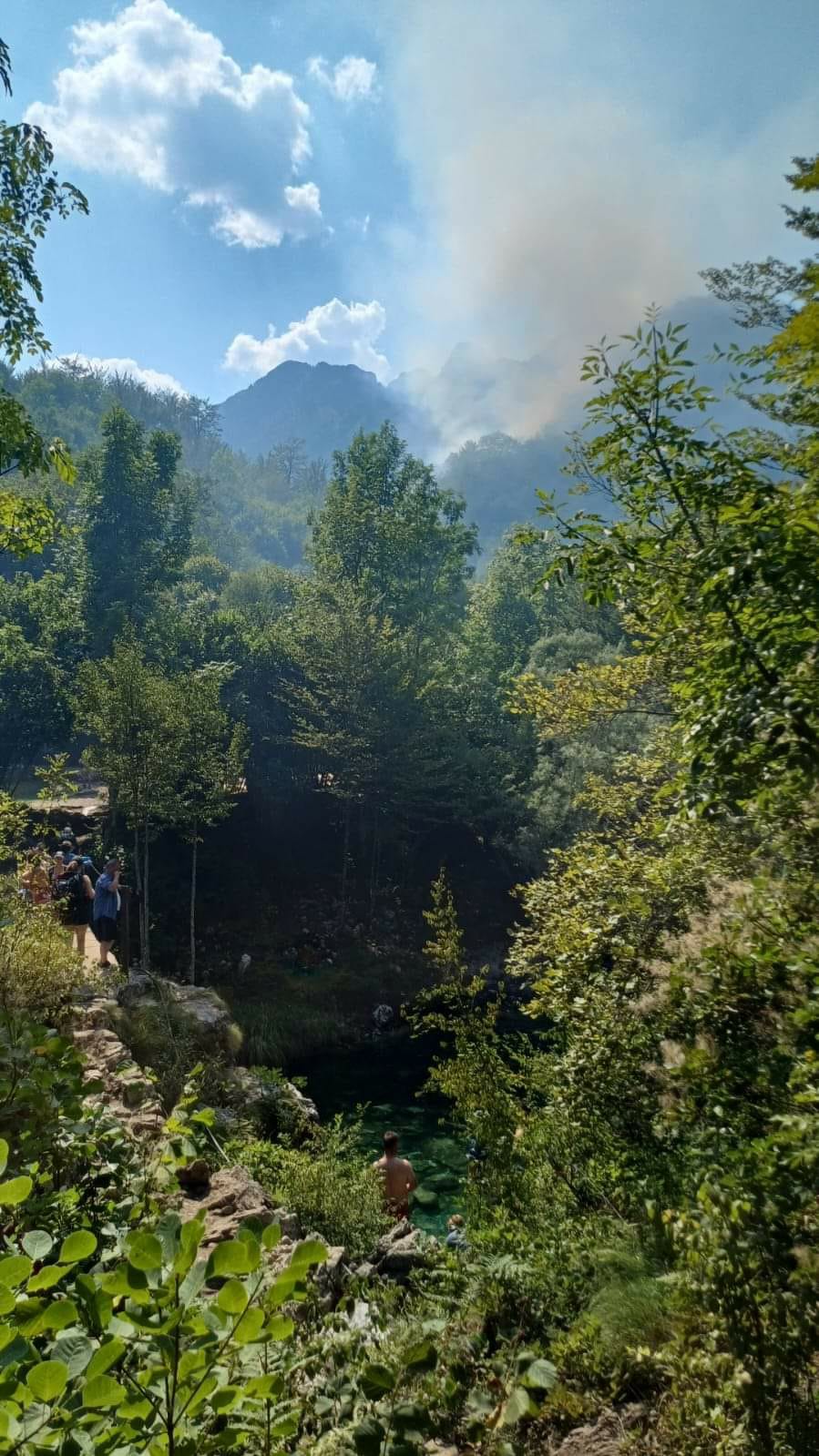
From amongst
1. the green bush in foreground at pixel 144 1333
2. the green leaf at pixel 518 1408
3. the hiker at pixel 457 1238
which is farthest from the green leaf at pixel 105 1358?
the hiker at pixel 457 1238

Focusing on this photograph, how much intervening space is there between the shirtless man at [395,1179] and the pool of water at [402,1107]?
617 mm

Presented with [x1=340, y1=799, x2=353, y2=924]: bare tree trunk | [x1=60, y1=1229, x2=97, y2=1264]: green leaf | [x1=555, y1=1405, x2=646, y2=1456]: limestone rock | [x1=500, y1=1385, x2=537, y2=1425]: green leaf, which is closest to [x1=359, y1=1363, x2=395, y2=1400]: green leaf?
[x1=60, y1=1229, x2=97, y2=1264]: green leaf

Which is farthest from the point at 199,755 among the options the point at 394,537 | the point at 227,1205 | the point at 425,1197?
the point at 394,537

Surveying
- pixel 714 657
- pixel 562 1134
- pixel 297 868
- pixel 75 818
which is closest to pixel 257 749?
pixel 297 868

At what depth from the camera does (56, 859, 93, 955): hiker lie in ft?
38.2

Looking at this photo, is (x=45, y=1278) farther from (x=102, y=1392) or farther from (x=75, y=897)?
(x=75, y=897)

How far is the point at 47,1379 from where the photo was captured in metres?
1.07

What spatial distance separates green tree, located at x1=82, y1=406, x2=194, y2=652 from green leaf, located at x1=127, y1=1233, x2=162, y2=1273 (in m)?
35.4

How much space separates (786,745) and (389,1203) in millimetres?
7650

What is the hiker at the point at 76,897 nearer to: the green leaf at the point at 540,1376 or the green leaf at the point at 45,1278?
the green leaf at the point at 540,1376

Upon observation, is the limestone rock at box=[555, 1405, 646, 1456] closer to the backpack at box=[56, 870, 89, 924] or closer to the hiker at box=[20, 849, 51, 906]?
the hiker at box=[20, 849, 51, 906]

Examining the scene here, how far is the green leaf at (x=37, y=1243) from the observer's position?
4.36ft

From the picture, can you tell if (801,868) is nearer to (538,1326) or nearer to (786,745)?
(786,745)

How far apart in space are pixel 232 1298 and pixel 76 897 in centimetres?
1185
